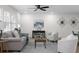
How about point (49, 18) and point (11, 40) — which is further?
point (49, 18)

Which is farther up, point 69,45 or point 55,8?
point 55,8

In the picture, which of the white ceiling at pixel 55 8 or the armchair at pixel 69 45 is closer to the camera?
the armchair at pixel 69 45

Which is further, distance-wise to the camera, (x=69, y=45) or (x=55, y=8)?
(x=55, y=8)

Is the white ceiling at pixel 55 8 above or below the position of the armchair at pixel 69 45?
above

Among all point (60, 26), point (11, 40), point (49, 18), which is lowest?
point (11, 40)

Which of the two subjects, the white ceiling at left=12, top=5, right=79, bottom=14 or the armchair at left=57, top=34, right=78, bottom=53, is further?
the white ceiling at left=12, top=5, right=79, bottom=14

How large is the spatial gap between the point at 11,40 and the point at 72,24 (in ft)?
17.9

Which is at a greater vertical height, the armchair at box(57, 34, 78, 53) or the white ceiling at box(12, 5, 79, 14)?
the white ceiling at box(12, 5, 79, 14)
